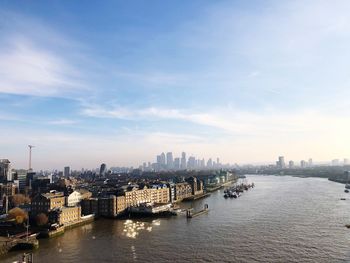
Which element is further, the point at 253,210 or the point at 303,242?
the point at 253,210

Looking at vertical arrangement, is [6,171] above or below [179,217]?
above

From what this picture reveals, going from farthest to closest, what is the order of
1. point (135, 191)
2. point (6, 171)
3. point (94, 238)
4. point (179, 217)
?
point (6, 171) → point (135, 191) → point (179, 217) → point (94, 238)

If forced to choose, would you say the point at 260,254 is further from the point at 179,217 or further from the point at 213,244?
the point at 179,217

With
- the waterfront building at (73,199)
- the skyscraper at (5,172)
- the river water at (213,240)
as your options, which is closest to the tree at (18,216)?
the waterfront building at (73,199)

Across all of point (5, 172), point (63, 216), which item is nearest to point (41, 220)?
point (63, 216)

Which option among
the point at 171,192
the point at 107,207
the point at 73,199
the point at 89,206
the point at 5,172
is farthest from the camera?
the point at 5,172

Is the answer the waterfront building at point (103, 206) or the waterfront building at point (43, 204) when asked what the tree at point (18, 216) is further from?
the waterfront building at point (103, 206)

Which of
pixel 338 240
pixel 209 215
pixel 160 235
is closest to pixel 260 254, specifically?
pixel 338 240

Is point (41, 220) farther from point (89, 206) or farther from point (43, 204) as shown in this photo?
point (89, 206)
